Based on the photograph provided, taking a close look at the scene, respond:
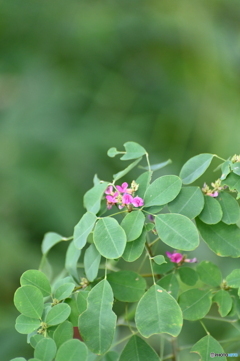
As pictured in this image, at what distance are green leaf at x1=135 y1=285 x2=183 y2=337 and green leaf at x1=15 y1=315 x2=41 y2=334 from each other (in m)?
0.09

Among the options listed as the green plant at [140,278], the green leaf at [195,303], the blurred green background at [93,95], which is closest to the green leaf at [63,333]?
the green plant at [140,278]

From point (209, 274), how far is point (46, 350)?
0.59 feet

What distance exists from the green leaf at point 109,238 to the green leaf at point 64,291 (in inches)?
1.8

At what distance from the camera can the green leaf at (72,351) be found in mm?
340

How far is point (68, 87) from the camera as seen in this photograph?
1.81 metres

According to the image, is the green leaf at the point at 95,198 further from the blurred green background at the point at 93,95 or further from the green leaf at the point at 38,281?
the blurred green background at the point at 93,95

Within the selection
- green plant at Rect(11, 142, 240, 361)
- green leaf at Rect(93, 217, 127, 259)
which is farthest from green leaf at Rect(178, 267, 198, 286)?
green leaf at Rect(93, 217, 127, 259)

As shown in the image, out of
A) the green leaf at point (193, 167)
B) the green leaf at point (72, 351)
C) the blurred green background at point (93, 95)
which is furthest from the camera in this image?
the blurred green background at point (93, 95)

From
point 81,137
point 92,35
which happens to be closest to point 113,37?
point 92,35

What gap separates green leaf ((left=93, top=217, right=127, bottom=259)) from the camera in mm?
377

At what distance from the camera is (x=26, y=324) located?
1.30 ft

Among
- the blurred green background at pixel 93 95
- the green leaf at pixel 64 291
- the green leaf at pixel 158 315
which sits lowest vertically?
the blurred green background at pixel 93 95

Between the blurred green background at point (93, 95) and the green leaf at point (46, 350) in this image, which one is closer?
the green leaf at point (46, 350)

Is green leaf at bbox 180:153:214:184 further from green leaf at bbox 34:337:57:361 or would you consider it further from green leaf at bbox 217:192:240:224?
green leaf at bbox 34:337:57:361
